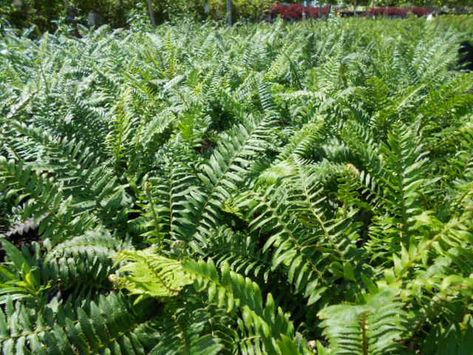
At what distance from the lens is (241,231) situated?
1776 mm

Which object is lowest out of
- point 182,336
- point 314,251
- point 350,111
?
point 182,336

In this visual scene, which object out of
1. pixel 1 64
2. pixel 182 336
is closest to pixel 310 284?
pixel 182 336

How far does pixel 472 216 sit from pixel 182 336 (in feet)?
2.82

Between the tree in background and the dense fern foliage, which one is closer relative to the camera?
the dense fern foliage

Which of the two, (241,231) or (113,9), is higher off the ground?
(113,9)

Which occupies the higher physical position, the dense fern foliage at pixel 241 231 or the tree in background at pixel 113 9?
the tree in background at pixel 113 9

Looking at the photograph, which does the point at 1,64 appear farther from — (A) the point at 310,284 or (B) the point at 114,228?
(A) the point at 310,284

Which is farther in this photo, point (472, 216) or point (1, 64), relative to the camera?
point (1, 64)

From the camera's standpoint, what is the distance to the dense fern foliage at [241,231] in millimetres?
1155

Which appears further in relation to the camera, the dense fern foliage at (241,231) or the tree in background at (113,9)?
the tree in background at (113,9)

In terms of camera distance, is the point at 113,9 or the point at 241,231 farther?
the point at 113,9

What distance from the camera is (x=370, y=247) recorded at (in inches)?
59.4

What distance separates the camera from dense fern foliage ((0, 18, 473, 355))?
116 cm

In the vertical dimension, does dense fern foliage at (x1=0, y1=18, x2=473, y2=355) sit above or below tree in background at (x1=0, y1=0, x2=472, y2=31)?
below
